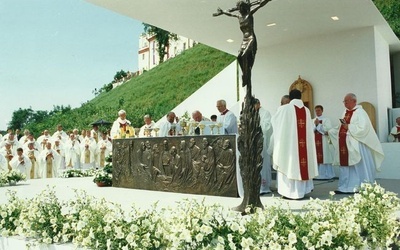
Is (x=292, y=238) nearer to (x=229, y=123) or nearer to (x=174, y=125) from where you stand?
(x=229, y=123)

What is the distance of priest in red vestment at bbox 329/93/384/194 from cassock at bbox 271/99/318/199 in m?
1.10

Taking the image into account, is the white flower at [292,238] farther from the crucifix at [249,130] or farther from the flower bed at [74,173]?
the flower bed at [74,173]

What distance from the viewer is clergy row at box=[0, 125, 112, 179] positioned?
50.2 ft

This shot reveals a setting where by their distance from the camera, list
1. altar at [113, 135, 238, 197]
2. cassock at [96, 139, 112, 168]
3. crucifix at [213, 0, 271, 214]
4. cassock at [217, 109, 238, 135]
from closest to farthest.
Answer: crucifix at [213, 0, 271, 214] → altar at [113, 135, 238, 197] → cassock at [217, 109, 238, 135] → cassock at [96, 139, 112, 168]

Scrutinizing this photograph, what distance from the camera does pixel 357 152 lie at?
791 centimetres

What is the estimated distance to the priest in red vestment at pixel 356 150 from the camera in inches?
311

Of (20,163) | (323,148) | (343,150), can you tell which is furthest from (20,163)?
(343,150)

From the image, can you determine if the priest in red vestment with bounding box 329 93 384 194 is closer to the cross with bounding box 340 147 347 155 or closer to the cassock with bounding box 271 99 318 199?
the cross with bounding box 340 147 347 155

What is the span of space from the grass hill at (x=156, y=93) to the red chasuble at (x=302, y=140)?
25899mm

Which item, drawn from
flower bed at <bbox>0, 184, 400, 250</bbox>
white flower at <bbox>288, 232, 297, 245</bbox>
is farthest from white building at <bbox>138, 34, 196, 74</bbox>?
white flower at <bbox>288, 232, 297, 245</bbox>

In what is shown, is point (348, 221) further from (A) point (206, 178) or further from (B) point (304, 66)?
(B) point (304, 66)

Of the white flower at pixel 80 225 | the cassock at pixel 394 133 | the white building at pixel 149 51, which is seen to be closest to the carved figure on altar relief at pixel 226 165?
the white flower at pixel 80 225

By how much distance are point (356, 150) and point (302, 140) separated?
54.7 inches

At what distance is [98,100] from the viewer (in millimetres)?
47438
